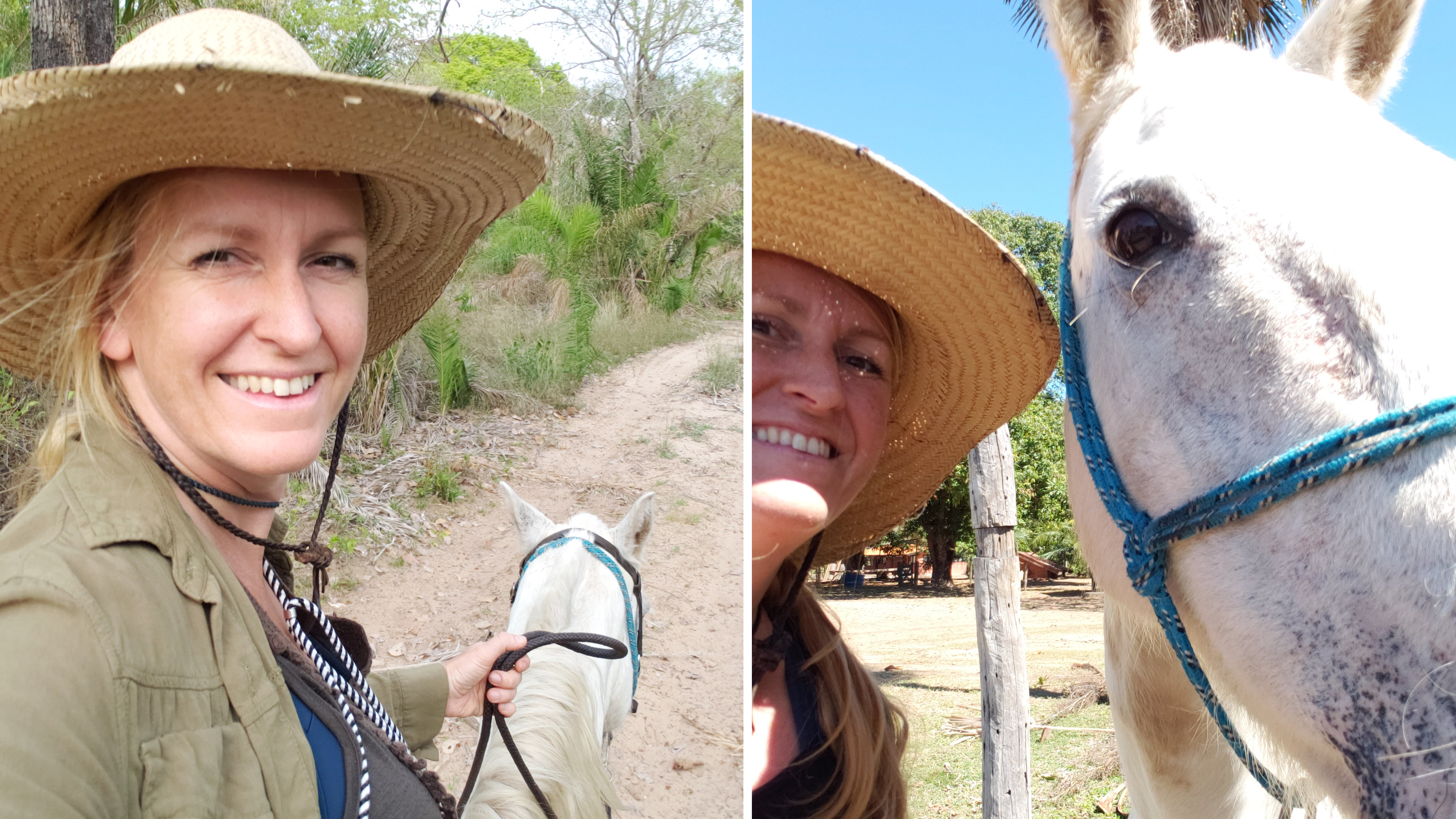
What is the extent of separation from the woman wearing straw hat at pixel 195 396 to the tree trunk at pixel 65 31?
2599 mm

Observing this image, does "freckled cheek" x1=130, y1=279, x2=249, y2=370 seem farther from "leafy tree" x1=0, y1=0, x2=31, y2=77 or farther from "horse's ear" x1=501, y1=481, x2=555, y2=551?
"leafy tree" x1=0, y1=0, x2=31, y2=77

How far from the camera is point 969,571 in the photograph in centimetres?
1747

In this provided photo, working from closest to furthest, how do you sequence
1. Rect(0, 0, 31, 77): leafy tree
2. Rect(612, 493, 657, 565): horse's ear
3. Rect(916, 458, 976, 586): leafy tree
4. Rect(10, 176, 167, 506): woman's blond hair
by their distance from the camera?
Rect(10, 176, 167, 506): woman's blond hair, Rect(612, 493, 657, 565): horse's ear, Rect(0, 0, 31, 77): leafy tree, Rect(916, 458, 976, 586): leafy tree

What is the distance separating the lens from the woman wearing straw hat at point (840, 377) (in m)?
1.20

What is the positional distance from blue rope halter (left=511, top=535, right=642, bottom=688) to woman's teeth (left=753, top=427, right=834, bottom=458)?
164cm

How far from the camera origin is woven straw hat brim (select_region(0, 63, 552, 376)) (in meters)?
1.01

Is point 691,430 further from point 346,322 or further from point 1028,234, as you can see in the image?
point 1028,234

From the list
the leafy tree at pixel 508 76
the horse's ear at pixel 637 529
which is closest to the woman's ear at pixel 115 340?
the horse's ear at pixel 637 529

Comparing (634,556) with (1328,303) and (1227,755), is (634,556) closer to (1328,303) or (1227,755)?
(1227,755)

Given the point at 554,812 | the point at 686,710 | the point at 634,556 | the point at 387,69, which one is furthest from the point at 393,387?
the point at 554,812

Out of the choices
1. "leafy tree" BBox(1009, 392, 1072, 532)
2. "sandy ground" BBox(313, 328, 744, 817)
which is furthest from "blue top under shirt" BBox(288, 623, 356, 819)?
"leafy tree" BBox(1009, 392, 1072, 532)

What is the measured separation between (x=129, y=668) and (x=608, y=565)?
195cm

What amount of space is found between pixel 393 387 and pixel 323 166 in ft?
20.7

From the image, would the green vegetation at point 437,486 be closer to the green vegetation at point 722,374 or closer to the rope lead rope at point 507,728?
the green vegetation at point 722,374
